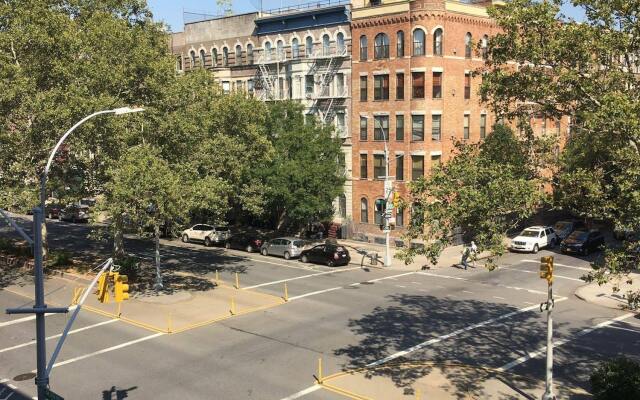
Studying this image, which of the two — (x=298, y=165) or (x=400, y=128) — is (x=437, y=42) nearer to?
(x=400, y=128)

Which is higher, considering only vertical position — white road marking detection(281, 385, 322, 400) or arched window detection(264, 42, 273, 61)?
arched window detection(264, 42, 273, 61)

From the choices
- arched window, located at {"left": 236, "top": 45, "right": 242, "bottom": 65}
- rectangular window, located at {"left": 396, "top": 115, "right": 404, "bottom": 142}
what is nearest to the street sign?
rectangular window, located at {"left": 396, "top": 115, "right": 404, "bottom": 142}

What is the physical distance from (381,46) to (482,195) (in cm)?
3460

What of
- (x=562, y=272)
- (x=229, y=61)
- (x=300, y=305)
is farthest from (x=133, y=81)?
(x=229, y=61)

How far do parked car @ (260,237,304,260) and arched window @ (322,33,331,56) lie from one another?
18.0m

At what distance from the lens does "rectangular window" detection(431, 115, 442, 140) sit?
46.5 metres

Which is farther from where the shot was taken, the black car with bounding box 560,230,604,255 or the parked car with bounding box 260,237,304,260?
the parked car with bounding box 260,237,304,260

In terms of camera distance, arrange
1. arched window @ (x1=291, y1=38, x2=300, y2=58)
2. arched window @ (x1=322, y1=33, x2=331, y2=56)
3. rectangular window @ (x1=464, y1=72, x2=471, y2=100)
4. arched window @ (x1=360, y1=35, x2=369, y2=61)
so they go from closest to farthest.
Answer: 1. rectangular window @ (x1=464, y1=72, x2=471, y2=100)
2. arched window @ (x1=360, y1=35, x2=369, y2=61)
3. arched window @ (x1=322, y1=33, x2=331, y2=56)
4. arched window @ (x1=291, y1=38, x2=300, y2=58)

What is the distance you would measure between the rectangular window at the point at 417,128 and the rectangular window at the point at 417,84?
5.38 ft

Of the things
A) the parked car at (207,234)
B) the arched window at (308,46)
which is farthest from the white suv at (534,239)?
the arched window at (308,46)

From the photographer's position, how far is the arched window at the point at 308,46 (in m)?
52.6

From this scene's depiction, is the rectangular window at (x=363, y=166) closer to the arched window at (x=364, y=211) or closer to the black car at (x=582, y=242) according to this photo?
Answer: the arched window at (x=364, y=211)

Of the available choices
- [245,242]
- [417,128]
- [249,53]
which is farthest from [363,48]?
[245,242]

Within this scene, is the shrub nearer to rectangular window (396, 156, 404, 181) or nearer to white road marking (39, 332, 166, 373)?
white road marking (39, 332, 166, 373)
